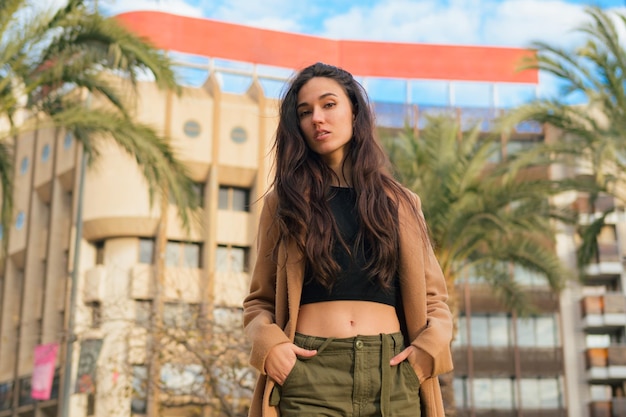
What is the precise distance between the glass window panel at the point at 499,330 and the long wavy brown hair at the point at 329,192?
40994mm

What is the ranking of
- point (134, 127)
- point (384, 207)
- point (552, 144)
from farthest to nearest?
point (552, 144) → point (134, 127) → point (384, 207)

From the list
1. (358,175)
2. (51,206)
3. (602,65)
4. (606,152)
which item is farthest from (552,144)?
(51,206)

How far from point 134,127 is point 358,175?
27.8 ft

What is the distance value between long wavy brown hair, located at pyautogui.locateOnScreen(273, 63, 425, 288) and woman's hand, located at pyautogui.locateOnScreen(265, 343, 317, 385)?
225 millimetres

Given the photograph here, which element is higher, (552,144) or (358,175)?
(552,144)

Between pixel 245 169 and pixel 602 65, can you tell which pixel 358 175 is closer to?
pixel 602 65

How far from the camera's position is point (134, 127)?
11297 millimetres

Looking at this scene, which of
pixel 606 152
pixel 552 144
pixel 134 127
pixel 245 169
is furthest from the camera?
pixel 245 169

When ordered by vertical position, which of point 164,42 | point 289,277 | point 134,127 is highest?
point 164,42

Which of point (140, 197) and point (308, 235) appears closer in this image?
point (308, 235)

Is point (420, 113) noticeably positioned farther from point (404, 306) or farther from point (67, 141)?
point (404, 306)

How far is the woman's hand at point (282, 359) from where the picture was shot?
2891 mm

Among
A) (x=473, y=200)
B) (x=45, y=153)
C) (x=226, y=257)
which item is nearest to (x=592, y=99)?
(x=473, y=200)

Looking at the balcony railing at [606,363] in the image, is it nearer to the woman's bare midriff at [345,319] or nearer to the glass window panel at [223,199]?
the glass window panel at [223,199]
